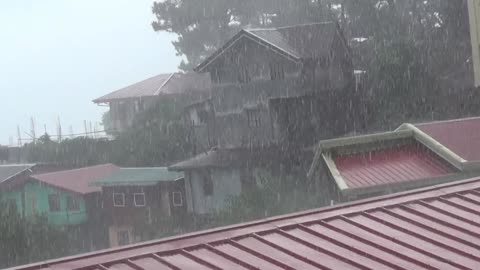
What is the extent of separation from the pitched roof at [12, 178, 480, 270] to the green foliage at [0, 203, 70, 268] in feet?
35.6

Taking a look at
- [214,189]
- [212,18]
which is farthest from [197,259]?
[212,18]

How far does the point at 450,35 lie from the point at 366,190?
9.63 meters

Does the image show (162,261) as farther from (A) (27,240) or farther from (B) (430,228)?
(A) (27,240)

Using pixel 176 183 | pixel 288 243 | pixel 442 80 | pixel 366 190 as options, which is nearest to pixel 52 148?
pixel 176 183

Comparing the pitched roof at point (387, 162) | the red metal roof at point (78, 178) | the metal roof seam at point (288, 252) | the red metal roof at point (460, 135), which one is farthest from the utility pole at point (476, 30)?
the red metal roof at point (78, 178)

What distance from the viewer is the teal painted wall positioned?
1514cm

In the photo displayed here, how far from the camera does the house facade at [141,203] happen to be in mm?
14281

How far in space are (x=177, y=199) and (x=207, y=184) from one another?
104 centimetres

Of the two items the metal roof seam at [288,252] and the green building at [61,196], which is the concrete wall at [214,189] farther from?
the metal roof seam at [288,252]

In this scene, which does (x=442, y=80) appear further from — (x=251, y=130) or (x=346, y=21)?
(x=251, y=130)

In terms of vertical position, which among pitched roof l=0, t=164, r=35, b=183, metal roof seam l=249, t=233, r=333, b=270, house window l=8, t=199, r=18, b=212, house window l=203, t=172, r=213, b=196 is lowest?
house window l=8, t=199, r=18, b=212

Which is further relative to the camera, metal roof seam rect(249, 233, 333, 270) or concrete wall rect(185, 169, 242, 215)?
concrete wall rect(185, 169, 242, 215)

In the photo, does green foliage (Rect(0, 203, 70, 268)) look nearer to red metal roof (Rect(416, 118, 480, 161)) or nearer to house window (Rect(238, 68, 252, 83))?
house window (Rect(238, 68, 252, 83))

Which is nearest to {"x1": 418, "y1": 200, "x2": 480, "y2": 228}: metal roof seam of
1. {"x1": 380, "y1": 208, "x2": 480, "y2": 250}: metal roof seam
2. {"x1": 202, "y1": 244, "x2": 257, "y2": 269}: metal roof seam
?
{"x1": 380, "y1": 208, "x2": 480, "y2": 250}: metal roof seam
